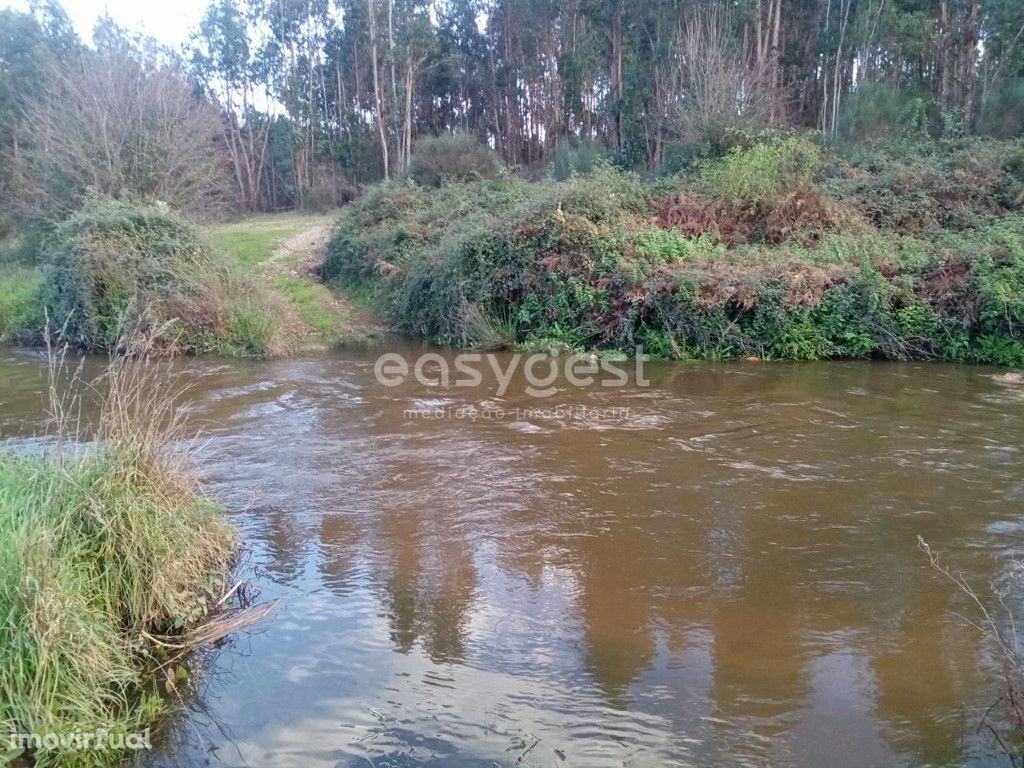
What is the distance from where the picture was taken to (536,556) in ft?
20.0

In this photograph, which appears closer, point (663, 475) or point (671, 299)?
point (663, 475)

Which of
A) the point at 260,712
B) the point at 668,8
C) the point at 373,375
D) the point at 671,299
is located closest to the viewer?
the point at 260,712

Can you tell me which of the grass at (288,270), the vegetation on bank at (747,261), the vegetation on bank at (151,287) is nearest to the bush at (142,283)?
the vegetation on bank at (151,287)

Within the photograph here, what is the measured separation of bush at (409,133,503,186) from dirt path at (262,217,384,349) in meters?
4.28

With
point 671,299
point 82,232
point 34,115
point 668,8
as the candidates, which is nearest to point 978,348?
point 671,299

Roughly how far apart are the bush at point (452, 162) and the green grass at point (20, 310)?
525 inches

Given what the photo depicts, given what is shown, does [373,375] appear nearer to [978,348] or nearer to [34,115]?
[978,348]

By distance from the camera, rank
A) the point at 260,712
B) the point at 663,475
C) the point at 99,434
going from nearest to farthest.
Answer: the point at 260,712 → the point at 99,434 → the point at 663,475

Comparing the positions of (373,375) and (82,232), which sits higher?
(82,232)

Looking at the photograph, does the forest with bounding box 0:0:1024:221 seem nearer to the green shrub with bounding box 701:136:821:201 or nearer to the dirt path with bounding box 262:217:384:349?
the dirt path with bounding box 262:217:384:349

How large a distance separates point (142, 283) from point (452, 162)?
14072mm

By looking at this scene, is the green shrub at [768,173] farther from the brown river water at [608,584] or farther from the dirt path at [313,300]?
the dirt path at [313,300]

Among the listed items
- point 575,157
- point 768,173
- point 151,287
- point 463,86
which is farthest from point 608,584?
point 463,86

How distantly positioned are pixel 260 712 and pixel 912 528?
17.5 feet
